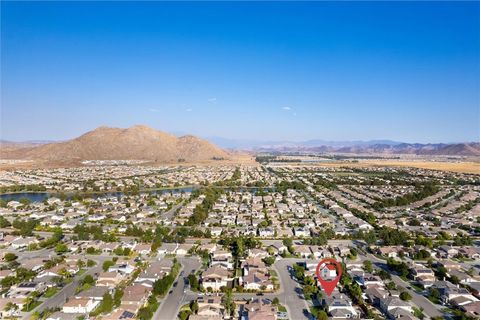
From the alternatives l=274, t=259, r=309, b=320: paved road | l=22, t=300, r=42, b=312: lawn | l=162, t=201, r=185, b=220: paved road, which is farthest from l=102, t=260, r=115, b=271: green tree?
l=162, t=201, r=185, b=220: paved road

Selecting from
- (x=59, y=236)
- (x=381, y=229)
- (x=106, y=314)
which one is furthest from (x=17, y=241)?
(x=381, y=229)

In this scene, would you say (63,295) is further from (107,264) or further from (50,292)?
(107,264)

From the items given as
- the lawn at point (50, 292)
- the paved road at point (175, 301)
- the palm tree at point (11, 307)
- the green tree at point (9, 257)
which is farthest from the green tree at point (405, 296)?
the green tree at point (9, 257)

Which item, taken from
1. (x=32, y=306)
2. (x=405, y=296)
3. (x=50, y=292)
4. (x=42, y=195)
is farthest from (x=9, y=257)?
(x=42, y=195)

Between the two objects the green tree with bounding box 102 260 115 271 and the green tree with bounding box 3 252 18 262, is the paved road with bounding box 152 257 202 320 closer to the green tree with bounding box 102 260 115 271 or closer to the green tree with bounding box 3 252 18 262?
the green tree with bounding box 102 260 115 271

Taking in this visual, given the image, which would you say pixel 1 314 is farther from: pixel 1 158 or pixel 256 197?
pixel 1 158

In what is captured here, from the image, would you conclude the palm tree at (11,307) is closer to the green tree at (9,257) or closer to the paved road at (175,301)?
the paved road at (175,301)
